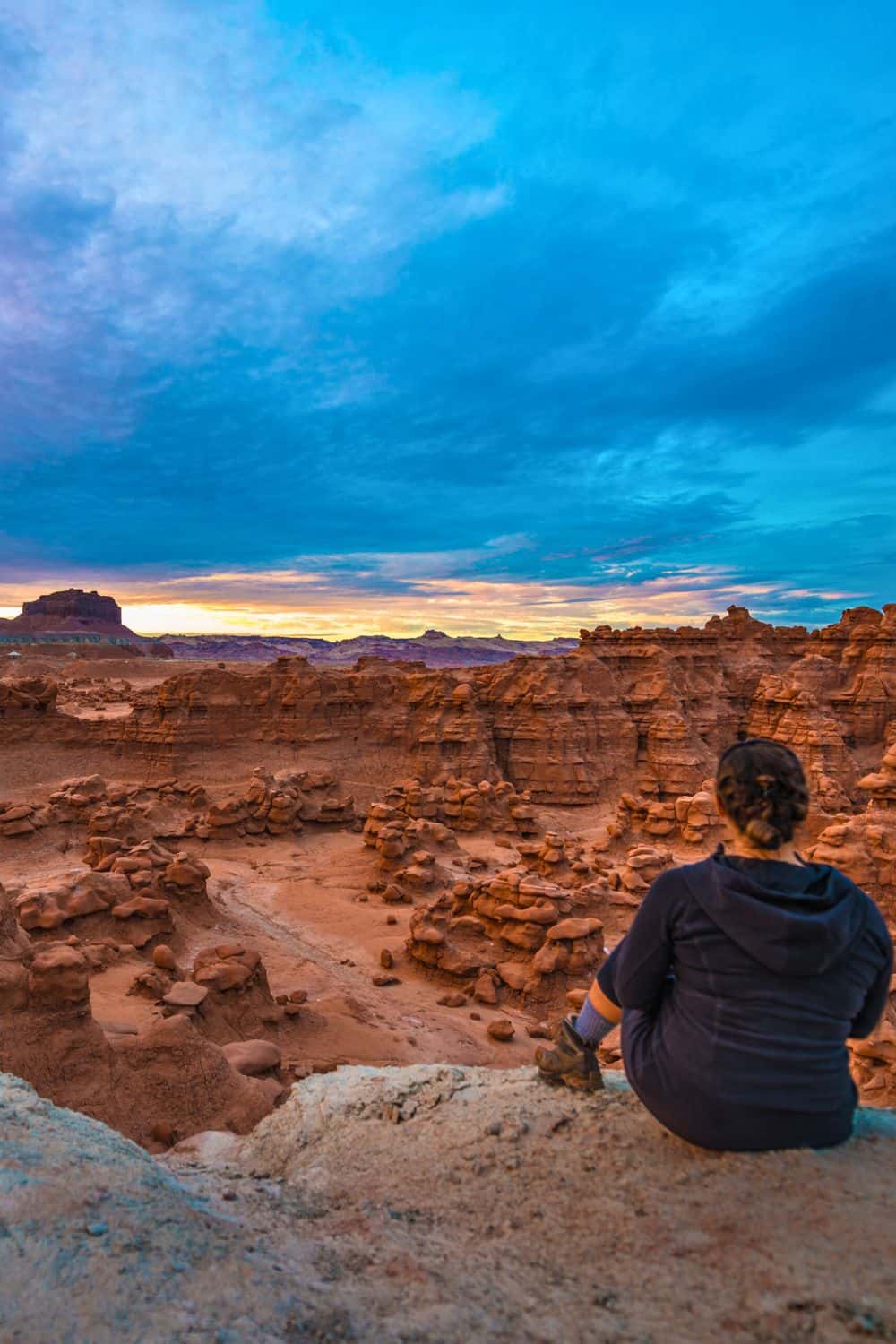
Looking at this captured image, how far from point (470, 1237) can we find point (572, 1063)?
1.21 metres

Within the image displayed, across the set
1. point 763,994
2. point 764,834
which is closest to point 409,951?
point 763,994

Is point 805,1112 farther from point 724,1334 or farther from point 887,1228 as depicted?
point 724,1334

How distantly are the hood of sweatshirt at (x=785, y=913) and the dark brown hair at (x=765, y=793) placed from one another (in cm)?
13

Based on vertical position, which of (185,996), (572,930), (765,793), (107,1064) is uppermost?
(765,793)

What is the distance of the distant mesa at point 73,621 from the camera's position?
340 feet

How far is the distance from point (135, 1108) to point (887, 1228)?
191 inches

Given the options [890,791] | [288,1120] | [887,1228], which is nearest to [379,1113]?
[288,1120]

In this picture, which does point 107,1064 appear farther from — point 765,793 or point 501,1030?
point 765,793

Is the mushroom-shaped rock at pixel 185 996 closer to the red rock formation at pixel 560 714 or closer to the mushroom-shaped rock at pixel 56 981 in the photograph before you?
the mushroom-shaped rock at pixel 56 981

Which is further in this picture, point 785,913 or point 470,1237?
point 470,1237

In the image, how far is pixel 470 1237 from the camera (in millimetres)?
2713

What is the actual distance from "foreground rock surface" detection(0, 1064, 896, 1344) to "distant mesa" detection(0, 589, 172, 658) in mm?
103235

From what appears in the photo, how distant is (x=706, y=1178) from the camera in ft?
8.79

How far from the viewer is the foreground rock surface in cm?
204
